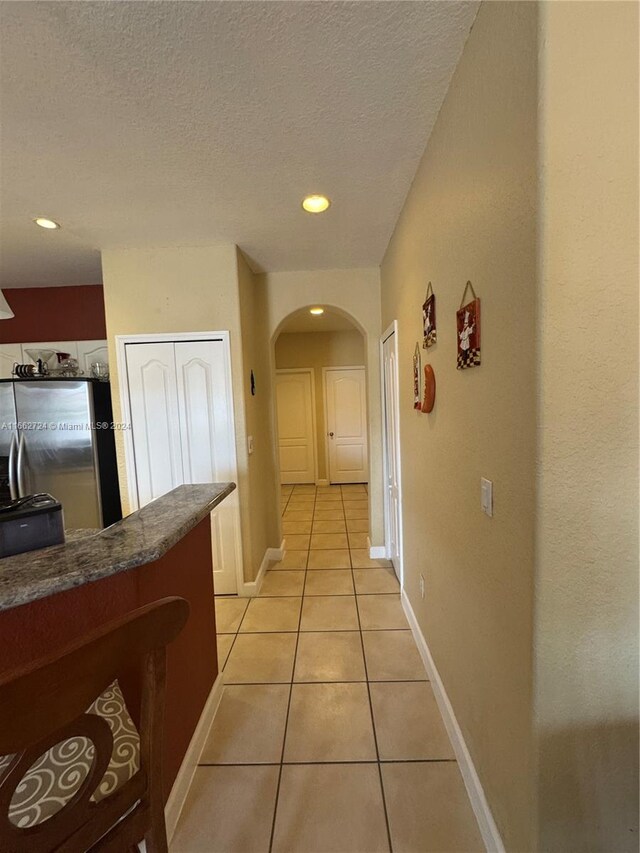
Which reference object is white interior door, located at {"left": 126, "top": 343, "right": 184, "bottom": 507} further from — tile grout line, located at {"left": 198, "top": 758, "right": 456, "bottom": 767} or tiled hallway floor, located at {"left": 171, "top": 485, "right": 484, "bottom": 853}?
tile grout line, located at {"left": 198, "top": 758, "right": 456, "bottom": 767}

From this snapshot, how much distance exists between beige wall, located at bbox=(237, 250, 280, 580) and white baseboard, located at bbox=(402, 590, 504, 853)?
1.47 meters

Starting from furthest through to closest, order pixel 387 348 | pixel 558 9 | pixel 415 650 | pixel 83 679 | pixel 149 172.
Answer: pixel 387 348 → pixel 415 650 → pixel 149 172 → pixel 558 9 → pixel 83 679

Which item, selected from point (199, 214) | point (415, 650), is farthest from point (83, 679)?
point (199, 214)

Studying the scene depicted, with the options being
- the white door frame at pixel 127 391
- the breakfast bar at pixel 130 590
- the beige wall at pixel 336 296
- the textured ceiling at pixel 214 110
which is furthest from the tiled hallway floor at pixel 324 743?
the textured ceiling at pixel 214 110

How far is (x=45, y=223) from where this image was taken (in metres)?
2.15

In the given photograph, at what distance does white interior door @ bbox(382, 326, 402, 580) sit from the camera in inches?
103

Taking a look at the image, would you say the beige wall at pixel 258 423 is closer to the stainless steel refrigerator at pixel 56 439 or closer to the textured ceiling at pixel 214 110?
the textured ceiling at pixel 214 110

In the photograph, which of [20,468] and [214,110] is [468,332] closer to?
[214,110]

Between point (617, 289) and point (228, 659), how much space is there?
2.42 m

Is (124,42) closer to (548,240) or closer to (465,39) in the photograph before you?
(465,39)

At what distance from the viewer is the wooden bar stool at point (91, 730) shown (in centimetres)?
54


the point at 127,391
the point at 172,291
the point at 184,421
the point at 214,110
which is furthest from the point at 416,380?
the point at 127,391

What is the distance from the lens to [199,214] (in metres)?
2.14

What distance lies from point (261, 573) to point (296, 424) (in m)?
3.53
